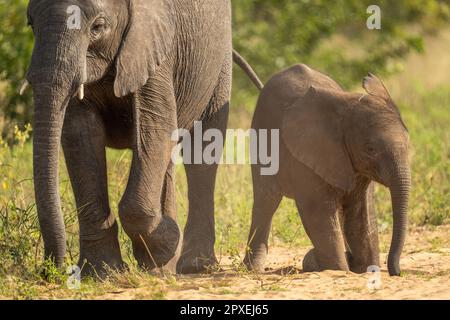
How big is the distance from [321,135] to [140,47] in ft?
4.99

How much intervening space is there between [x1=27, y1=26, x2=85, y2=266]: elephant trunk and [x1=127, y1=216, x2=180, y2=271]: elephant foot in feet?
2.69

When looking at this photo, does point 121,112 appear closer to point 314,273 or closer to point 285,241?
point 314,273

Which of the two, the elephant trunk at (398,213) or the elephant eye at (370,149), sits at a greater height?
the elephant eye at (370,149)

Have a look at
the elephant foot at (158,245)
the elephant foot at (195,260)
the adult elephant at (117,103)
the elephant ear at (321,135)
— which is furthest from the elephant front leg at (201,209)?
the elephant foot at (158,245)

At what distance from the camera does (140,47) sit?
6293mm

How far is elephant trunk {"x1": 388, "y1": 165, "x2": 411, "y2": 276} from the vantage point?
666 centimetres

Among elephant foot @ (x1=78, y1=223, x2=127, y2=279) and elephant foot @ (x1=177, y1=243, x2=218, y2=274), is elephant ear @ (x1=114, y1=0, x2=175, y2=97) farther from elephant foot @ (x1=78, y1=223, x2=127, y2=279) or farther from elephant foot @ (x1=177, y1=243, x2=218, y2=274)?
elephant foot @ (x1=177, y1=243, x2=218, y2=274)

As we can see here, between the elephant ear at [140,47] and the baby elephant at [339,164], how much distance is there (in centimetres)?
126

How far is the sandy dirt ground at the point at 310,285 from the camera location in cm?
601

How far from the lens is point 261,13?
1648 cm

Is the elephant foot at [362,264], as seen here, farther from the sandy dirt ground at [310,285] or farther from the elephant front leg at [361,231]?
the sandy dirt ground at [310,285]

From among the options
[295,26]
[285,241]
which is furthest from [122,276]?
[295,26]
